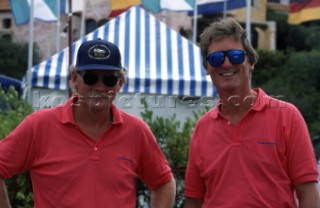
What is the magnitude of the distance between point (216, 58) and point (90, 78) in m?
0.64

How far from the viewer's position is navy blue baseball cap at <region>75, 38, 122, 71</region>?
149 inches

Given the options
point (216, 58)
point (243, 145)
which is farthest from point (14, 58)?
point (243, 145)

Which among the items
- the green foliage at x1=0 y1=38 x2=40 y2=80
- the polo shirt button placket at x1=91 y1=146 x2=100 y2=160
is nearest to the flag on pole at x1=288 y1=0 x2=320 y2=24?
the polo shirt button placket at x1=91 y1=146 x2=100 y2=160

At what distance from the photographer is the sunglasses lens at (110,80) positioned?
379 centimetres

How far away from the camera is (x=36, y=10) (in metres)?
19.5

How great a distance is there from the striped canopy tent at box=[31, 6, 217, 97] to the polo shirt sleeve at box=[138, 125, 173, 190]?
25.5ft

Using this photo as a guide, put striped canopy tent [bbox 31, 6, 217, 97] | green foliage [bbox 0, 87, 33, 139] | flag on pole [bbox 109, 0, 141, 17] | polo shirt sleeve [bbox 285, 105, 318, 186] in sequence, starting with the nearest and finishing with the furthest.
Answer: polo shirt sleeve [bbox 285, 105, 318, 186] → green foliage [bbox 0, 87, 33, 139] → striped canopy tent [bbox 31, 6, 217, 97] → flag on pole [bbox 109, 0, 141, 17]

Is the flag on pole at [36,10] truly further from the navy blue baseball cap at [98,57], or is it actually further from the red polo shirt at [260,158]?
the red polo shirt at [260,158]

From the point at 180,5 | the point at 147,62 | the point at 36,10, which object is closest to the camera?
the point at 147,62

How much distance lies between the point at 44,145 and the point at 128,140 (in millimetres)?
432

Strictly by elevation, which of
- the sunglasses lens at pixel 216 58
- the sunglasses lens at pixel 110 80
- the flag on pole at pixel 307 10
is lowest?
the sunglasses lens at pixel 110 80

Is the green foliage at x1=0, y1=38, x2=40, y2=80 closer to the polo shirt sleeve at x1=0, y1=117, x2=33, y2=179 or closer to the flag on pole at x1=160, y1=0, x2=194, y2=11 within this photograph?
the flag on pole at x1=160, y1=0, x2=194, y2=11

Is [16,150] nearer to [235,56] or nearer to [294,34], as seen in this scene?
[235,56]

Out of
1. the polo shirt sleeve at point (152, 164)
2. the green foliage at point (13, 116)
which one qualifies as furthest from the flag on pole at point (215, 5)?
the polo shirt sleeve at point (152, 164)
